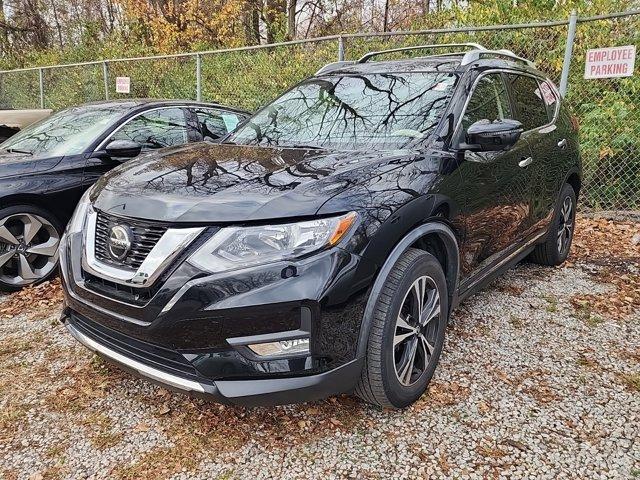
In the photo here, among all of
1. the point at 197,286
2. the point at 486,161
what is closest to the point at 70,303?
the point at 197,286

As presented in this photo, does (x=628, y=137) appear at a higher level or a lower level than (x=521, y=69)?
lower

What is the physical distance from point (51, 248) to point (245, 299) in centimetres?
303

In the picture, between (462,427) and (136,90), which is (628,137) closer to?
(462,427)

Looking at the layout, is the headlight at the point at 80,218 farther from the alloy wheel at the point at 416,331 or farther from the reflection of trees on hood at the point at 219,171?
the alloy wheel at the point at 416,331

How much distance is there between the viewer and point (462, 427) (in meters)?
2.43

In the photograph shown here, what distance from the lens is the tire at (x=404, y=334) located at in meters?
2.21

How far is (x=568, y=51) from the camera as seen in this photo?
19.2 ft

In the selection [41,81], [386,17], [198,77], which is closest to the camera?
[198,77]

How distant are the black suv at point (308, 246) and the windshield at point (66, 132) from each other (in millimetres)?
1834

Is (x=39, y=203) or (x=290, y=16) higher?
(x=290, y=16)

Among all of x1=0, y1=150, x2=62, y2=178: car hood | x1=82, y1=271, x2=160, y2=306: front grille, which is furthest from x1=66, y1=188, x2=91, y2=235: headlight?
x1=0, y1=150, x2=62, y2=178: car hood

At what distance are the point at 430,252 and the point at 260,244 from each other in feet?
3.50

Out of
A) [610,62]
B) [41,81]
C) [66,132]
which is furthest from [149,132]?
[41,81]

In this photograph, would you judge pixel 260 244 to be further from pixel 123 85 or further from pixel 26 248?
pixel 123 85
